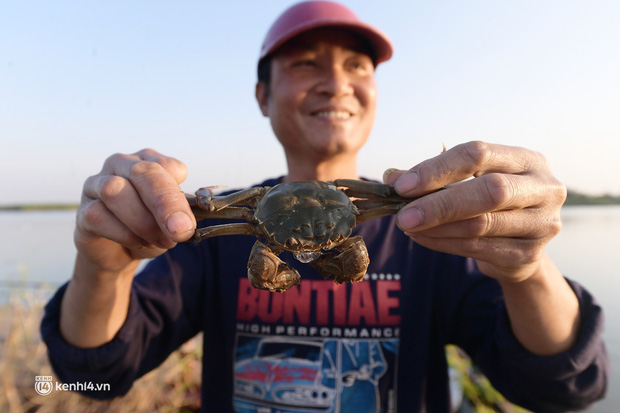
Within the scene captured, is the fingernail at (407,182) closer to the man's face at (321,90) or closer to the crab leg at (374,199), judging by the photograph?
the crab leg at (374,199)

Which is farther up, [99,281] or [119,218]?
[119,218]

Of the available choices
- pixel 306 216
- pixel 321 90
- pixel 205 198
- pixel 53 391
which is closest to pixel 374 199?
pixel 306 216

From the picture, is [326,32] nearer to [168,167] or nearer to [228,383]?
[168,167]

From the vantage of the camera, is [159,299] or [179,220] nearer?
[179,220]

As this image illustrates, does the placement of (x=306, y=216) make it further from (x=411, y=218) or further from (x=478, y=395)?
(x=478, y=395)

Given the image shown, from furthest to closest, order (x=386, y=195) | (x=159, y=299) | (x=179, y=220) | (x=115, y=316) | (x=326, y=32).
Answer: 1. (x=326, y=32)
2. (x=159, y=299)
3. (x=115, y=316)
4. (x=386, y=195)
5. (x=179, y=220)

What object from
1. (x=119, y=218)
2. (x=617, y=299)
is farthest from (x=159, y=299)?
(x=617, y=299)

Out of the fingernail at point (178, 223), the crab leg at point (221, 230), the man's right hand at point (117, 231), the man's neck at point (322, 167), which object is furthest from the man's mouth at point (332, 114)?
the fingernail at point (178, 223)
